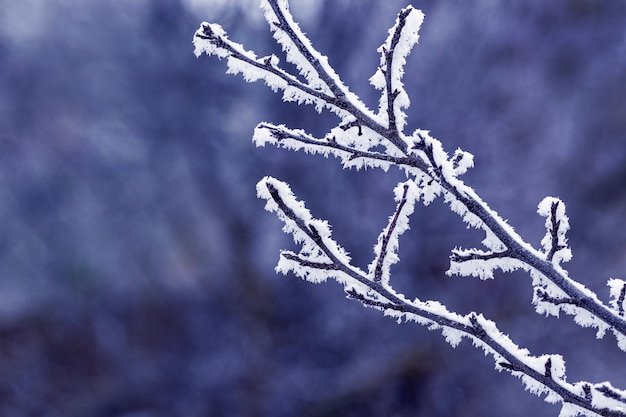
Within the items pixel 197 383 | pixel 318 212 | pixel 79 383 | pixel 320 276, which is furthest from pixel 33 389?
pixel 320 276

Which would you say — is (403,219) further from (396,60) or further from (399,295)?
(396,60)

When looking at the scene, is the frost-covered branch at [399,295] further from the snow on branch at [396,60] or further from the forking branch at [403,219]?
the snow on branch at [396,60]

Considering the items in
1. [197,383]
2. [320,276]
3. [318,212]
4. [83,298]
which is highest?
[318,212]

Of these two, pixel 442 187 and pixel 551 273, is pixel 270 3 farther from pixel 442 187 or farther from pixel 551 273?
pixel 551 273

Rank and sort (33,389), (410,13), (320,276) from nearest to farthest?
(410,13) < (320,276) < (33,389)

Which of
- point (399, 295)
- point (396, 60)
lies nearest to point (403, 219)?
point (399, 295)

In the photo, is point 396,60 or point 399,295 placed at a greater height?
point 396,60

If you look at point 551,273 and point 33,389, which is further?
point 33,389

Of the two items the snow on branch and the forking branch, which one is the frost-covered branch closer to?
the forking branch
